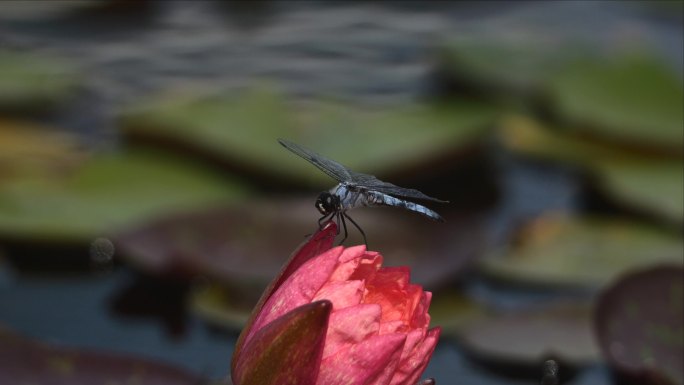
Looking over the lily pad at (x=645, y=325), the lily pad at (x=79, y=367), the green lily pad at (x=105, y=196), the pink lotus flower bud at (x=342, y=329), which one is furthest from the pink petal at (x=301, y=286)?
the green lily pad at (x=105, y=196)

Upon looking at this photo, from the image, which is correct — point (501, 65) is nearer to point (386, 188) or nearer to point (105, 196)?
point (105, 196)

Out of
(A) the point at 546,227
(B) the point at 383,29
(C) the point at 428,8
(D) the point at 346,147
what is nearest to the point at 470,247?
(A) the point at 546,227

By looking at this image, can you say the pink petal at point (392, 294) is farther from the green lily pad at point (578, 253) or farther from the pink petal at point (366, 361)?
the green lily pad at point (578, 253)

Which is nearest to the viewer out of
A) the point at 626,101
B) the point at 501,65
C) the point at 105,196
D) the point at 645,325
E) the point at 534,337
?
the point at 645,325

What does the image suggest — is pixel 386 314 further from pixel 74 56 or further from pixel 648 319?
pixel 74 56

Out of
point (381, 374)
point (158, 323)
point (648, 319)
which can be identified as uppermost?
point (381, 374)

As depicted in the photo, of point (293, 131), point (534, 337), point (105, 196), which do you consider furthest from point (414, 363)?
point (293, 131)

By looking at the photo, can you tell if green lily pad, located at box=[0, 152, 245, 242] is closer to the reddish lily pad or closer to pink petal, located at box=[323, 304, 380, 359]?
the reddish lily pad
